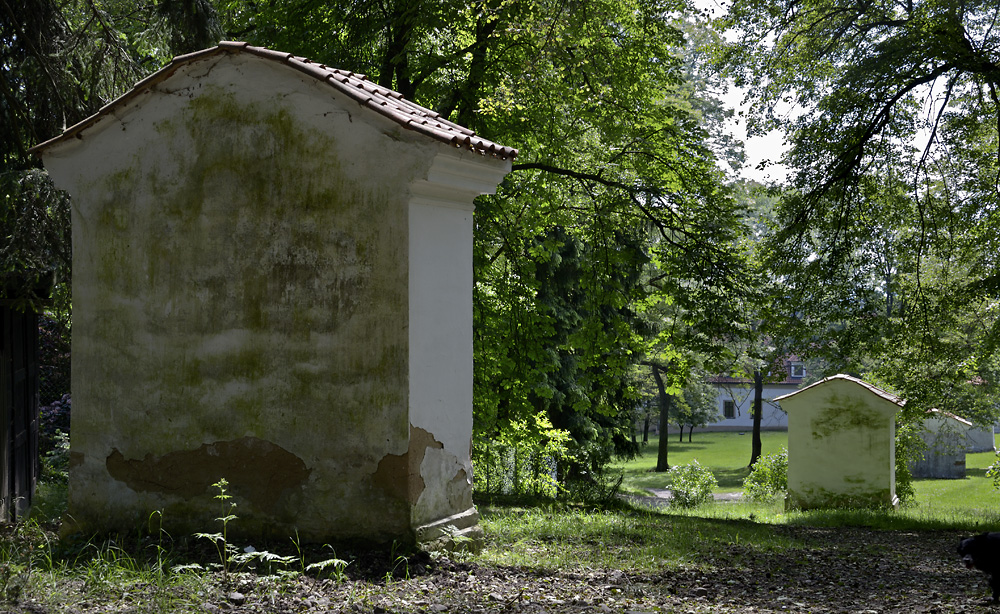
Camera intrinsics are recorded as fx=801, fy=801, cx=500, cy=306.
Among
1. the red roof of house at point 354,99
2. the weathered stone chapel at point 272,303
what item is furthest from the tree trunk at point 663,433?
the weathered stone chapel at point 272,303

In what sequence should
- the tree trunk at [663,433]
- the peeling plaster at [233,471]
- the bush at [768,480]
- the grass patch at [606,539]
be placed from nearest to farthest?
the peeling plaster at [233,471]
the grass patch at [606,539]
the bush at [768,480]
the tree trunk at [663,433]

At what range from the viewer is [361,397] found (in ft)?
20.0

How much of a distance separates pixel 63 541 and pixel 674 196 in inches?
388

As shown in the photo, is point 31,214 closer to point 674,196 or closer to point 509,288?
point 509,288

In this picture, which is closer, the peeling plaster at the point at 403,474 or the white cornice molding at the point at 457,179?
the peeling plaster at the point at 403,474

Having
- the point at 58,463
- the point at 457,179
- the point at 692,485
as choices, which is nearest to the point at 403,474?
the point at 457,179

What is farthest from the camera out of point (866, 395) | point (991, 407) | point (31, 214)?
point (991, 407)

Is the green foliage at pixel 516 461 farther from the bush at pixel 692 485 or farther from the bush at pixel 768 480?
the bush at pixel 768 480

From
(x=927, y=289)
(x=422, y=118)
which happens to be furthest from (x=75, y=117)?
(x=927, y=289)

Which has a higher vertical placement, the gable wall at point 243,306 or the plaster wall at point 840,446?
the gable wall at point 243,306

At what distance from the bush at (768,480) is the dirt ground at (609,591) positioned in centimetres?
1601

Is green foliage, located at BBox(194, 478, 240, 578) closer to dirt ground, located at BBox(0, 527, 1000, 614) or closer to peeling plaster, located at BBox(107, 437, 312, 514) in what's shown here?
peeling plaster, located at BBox(107, 437, 312, 514)

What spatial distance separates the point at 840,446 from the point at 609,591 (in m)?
13.3

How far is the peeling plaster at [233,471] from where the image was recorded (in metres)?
6.20
